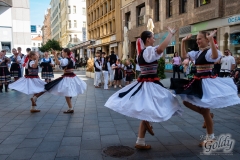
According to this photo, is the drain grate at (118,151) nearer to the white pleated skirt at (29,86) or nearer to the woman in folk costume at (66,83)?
the woman in folk costume at (66,83)

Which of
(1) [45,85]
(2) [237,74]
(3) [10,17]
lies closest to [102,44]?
(3) [10,17]

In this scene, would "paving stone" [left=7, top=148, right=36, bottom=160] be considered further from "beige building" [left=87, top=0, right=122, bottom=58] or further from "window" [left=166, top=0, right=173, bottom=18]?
"beige building" [left=87, top=0, right=122, bottom=58]

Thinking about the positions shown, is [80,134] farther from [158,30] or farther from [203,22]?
[158,30]

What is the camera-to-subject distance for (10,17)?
20531 millimetres

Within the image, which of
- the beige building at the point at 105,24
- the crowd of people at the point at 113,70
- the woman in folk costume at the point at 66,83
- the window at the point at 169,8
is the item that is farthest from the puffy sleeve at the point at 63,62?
the beige building at the point at 105,24

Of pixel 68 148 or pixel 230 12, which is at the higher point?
pixel 230 12

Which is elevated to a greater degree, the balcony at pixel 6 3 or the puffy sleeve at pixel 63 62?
the balcony at pixel 6 3

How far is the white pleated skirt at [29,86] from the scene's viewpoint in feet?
22.9

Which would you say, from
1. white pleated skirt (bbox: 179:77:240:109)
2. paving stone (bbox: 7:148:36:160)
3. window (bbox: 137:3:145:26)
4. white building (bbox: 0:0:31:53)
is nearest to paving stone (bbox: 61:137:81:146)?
paving stone (bbox: 7:148:36:160)

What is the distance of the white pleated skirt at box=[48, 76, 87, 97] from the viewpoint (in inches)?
263

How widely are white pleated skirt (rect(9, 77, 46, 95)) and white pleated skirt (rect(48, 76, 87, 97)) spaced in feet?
1.59

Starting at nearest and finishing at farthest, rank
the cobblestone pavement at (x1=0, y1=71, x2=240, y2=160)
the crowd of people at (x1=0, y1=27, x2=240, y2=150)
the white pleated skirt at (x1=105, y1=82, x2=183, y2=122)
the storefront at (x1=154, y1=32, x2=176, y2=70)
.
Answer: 1. the white pleated skirt at (x1=105, y1=82, x2=183, y2=122)
2. the crowd of people at (x1=0, y1=27, x2=240, y2=150)
3. the cobblestone pavement at (x1=0, y1=71, x2=240, y2=160)
4. the storefront at (x1=154, y1=32, x2=176, y2=70)

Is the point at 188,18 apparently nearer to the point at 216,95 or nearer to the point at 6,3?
the point at 6,3

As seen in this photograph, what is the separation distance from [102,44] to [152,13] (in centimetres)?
1697
